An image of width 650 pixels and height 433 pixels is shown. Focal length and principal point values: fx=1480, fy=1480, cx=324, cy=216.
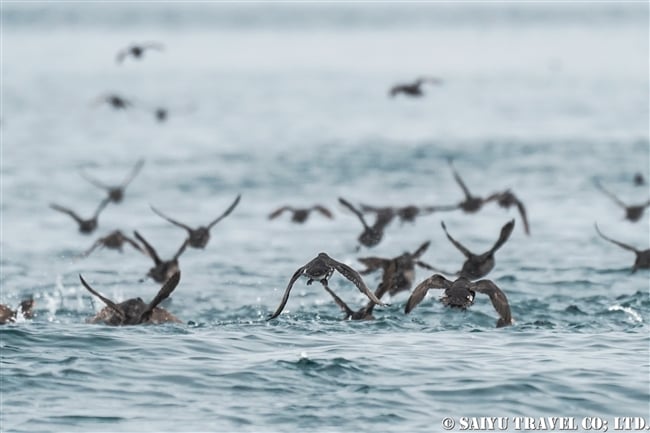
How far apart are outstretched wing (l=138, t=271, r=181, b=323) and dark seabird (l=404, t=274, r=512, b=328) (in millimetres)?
2920

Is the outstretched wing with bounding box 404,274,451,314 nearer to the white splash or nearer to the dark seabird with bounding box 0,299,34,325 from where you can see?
the white splash

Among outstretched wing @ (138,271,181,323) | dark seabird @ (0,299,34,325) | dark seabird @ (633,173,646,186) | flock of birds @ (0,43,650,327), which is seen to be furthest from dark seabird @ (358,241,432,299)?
dark seabird @ (633,173,646,186)

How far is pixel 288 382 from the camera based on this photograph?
1762cm

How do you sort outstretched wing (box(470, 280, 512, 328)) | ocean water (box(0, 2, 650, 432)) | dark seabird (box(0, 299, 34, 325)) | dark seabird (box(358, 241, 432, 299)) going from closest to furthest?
ocean water (box(0, 2, 650, 432)) → outstretched wing (box(470, 280, 512, 328)) → dark seabird (box(0, 299, 34, 325)) → dark seabird (box(358, 241, 432, 299))

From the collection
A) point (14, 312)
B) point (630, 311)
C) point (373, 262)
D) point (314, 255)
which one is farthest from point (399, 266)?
point (314, 255)

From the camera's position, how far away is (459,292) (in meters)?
18.1

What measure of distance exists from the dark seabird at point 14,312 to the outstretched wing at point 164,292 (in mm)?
1917

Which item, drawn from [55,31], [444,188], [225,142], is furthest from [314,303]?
[55,31]

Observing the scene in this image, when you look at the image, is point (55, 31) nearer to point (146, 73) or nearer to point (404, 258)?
point (146, 73)

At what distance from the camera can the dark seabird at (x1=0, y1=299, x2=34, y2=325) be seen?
2058 centimetres

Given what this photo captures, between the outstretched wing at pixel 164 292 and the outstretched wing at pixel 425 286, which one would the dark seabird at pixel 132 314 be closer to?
the outstretched wing at pixel 164 292

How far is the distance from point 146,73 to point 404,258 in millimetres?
89638

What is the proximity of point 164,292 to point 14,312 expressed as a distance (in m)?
3.31

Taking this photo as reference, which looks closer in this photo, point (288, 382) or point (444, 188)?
point (288, 382)
